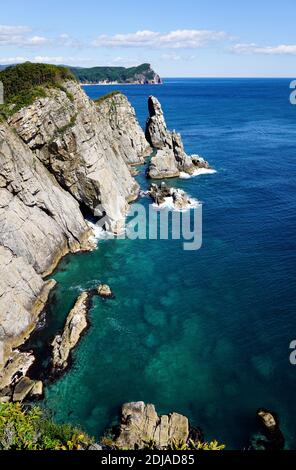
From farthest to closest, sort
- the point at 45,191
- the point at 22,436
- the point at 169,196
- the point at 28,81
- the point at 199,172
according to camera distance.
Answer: the point at 199,172
the point at 169,196
the point at 28,81
the point at 45,191
the point at 22,436

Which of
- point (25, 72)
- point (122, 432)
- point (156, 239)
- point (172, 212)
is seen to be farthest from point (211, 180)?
point (122, 432)

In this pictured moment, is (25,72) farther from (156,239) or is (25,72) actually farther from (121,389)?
(121,389)

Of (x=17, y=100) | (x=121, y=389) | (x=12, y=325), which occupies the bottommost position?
(x=121, y=389)

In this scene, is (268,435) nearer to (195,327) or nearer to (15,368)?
(195,327)

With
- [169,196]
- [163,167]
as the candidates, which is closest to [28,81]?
[169,196]

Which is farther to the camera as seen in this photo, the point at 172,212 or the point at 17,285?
the point at 172,212

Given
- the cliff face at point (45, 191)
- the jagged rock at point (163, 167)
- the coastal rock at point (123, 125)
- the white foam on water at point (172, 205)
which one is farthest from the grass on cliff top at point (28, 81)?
the coastal rock at point (123, 125)
